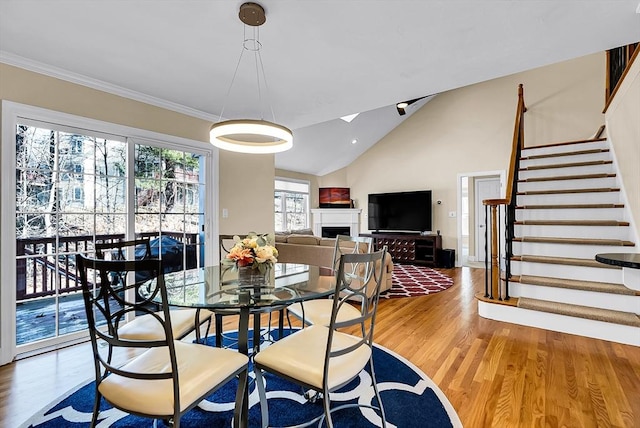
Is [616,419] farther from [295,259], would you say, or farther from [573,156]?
[573,156]

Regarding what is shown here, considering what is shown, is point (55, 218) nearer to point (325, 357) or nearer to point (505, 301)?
point (325, 357)

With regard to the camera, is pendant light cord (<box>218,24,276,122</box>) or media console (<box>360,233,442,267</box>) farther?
media console (<box>360,233,442,267</box>)

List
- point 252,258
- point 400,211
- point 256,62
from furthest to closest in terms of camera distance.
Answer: point 400,211 < point 256,62 < point 252,258

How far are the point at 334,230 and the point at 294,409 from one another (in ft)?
A: 21.0

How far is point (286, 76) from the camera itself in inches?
106

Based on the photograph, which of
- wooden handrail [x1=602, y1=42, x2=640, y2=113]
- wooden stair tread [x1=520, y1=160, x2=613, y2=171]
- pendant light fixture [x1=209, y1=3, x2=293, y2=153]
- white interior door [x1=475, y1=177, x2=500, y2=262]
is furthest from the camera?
white interior door [x1=475, y1=177, x2=500, y2=262]

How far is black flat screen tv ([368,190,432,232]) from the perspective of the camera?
274 inches

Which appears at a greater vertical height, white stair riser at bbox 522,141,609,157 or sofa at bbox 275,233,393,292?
white stair riser at bbox 522,141,609,157

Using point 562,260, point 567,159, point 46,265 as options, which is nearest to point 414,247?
point 567,159

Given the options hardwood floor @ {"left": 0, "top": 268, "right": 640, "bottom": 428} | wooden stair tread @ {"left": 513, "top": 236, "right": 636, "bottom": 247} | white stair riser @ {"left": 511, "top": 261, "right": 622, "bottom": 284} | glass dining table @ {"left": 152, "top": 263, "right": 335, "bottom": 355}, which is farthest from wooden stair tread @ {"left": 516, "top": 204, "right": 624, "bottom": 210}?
glass dining table @ {"left": 152, "top": 263, "right": 335, "bottom": 355}

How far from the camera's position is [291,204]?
26.0 ft

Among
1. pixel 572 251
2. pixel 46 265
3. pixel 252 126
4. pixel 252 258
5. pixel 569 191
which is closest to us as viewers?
pixel 252 258

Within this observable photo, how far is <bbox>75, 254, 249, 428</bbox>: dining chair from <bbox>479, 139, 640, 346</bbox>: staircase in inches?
115

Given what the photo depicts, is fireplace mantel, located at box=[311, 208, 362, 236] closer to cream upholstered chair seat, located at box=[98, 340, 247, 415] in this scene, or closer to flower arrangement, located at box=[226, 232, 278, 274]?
flower arrangement, located at box=[226, 232, 278, 274]
